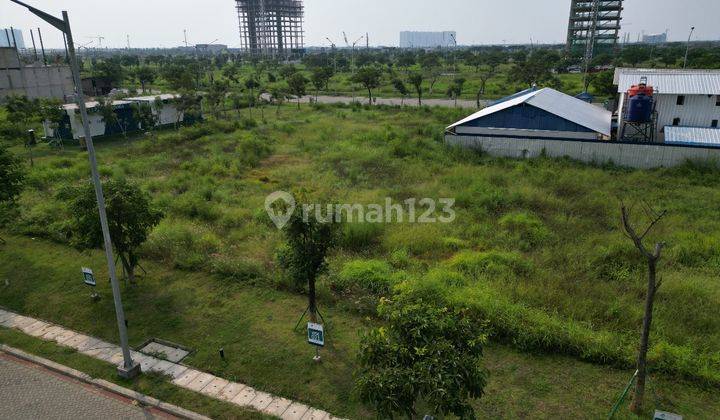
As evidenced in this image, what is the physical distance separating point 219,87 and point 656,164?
31.6 metres

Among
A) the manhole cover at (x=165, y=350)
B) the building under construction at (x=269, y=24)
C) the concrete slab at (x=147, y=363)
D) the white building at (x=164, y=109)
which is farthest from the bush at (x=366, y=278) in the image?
the building under construction at (x=269, y=24)

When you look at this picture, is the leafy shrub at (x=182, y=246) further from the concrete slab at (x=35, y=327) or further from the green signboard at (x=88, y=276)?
the concrete slab at (x=35, y=327)

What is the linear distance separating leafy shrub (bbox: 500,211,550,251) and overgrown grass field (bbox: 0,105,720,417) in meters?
0.05

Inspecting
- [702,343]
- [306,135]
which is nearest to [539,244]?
[702,343]

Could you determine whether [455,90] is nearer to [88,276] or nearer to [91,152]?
[88,276]

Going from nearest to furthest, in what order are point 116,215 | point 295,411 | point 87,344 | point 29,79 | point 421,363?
1. point 421,363
2. point 295,411
3. point 87,344
4. point 116,215
5. point 29,79

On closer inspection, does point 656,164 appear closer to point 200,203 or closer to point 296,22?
point 200,203

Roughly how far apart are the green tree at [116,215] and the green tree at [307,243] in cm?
415

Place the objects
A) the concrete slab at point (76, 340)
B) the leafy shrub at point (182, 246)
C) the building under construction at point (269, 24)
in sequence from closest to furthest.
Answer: the concrete slab at point (76, 340), the leafy shrub at point (182, 246), the building under construction at point (269, 24)

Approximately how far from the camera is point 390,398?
5527 mm

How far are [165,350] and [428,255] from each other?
7.15m

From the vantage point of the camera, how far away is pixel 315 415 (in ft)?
25.4

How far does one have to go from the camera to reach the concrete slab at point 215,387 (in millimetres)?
8320

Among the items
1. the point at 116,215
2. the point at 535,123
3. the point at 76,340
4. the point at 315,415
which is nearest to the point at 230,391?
the point at 315,415
